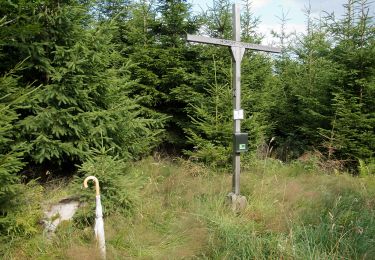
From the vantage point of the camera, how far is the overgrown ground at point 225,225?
3.29 metres

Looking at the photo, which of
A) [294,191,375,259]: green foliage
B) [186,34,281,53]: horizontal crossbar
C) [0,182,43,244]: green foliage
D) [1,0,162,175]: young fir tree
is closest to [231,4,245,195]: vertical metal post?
[186,34,281,53]: horizontal crossbar

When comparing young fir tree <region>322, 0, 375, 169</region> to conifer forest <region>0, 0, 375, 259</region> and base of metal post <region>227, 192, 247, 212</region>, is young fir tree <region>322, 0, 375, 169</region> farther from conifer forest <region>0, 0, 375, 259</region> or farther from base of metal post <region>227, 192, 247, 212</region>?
base of metal post <region>227, 192, 247, 212</region>

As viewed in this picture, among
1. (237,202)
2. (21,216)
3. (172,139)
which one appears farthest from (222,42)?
(172,139)

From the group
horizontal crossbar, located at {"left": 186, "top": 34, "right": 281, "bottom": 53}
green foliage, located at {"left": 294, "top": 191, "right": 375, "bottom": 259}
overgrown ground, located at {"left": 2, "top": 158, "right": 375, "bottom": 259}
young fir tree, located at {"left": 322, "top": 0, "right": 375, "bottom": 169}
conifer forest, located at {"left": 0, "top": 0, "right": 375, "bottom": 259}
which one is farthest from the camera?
young fir tree, located at {"left": 322, "top": 0, "right": 375, "bottom": 169}

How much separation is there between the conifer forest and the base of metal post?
14 cm

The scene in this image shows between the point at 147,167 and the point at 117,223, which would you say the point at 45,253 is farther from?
the point at 147,167

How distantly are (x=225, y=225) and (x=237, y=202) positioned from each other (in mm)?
946

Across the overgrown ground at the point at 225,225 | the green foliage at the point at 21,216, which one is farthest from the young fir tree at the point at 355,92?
the green foliage at the point at 21,216

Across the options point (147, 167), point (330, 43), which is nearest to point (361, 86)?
point (330, 43)

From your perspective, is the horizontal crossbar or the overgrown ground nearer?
the overgrown ground

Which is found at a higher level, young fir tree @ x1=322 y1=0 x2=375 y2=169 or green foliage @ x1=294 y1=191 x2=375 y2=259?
young fir tree @ x1=322 y1=0 x2=375 y2=169

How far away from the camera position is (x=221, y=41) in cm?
503

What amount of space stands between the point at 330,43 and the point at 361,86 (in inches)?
69.2

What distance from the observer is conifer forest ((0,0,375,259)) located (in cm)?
389
